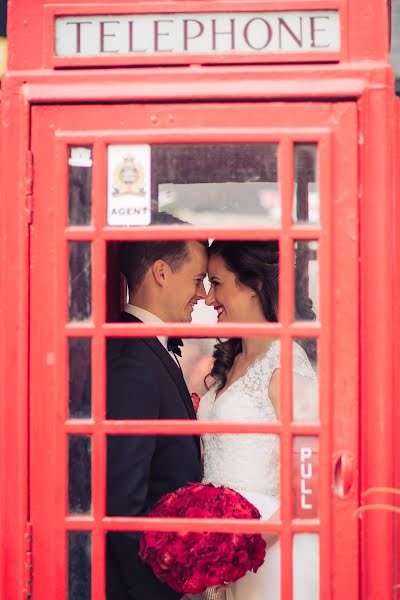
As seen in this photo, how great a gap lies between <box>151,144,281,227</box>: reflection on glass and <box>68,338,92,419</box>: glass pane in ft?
1.60

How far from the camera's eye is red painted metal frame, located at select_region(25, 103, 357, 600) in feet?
7.30

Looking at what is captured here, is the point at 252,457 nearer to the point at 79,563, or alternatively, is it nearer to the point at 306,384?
the point at 306,384

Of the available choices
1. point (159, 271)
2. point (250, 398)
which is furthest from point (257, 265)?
point (250, 398)

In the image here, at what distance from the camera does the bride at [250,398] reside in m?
2.84

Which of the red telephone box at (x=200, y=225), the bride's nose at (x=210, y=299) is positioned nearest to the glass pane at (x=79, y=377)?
the red telephone box at (x=200, y=225)

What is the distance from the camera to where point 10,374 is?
90.4 inches

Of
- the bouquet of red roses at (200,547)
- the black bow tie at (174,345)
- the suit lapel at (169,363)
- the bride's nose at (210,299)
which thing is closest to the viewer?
the bouquet of red roses at (200,547)

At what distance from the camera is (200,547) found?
7.73ft

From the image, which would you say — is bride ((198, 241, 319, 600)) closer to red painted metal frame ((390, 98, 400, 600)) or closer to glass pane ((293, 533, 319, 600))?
glass pane ((293, 533, 319, 600))

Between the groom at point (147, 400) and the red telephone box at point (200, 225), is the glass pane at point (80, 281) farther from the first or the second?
the groom at point (147, 400)

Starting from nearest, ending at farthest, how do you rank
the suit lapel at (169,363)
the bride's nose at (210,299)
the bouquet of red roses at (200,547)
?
the bouquet of red roses at (200,547)
the suit lapel at (169,363)
the bride's nose at (210,299)

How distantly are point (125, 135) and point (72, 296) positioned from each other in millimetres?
524

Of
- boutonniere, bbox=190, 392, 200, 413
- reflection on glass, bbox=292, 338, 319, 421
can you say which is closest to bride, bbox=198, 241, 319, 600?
boutonniere, bbox=190, 392, 200, 413

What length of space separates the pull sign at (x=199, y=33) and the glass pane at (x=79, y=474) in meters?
1.22
